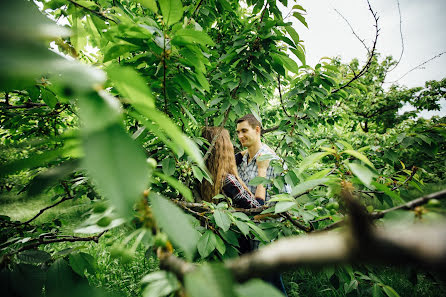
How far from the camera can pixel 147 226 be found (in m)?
0.41

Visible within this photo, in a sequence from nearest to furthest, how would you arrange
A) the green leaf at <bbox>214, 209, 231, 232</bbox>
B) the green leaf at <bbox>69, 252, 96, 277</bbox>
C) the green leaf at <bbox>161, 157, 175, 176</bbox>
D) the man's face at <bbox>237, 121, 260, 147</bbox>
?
1. the green leaf at <bbox>69, 252, 96, 277</bbox>
2. the green leaf at <bbox>214, 209, 231, 232</bbox>
3. the green leaf at <bbox>161, 157, 175, 176</bbox>
4. the man's face at <bbox>237, 121, 260, 147</bbox>

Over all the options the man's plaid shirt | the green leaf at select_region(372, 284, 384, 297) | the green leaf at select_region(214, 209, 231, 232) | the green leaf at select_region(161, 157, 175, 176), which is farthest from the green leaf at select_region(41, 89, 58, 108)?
the man's plaid shirt

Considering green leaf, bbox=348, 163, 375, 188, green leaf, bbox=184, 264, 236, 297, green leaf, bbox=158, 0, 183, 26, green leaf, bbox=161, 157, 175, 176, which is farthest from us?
green leaf, bbox=161, 157, 175, 176

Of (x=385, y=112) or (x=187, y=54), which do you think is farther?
(x=385, y=112)

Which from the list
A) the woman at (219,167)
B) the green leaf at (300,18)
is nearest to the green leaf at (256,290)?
the green leaf at (300,18)

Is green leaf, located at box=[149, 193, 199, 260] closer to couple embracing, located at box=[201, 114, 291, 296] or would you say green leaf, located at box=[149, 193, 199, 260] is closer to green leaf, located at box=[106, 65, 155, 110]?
green leaf, located at box=[106, 65, 155, 110]

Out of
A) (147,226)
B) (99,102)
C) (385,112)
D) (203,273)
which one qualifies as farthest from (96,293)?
(385,112)

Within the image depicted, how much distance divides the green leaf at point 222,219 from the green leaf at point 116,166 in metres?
0.87

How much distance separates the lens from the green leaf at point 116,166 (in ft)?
0.75

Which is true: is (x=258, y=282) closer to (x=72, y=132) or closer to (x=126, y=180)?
(x=126, y=180)

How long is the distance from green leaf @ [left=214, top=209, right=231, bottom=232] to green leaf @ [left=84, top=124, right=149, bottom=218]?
875 mm

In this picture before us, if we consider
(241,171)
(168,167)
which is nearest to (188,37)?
(168,167)

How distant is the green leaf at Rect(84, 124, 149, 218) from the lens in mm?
228

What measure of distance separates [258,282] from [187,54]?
85cm
